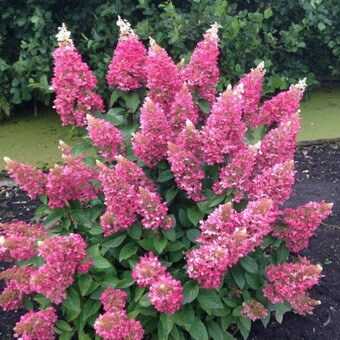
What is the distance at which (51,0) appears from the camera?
14.9ft

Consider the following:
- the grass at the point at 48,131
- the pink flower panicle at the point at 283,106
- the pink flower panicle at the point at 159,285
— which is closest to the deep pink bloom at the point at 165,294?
the pink flower panicle at the point at 159,285

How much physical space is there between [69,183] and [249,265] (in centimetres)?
69

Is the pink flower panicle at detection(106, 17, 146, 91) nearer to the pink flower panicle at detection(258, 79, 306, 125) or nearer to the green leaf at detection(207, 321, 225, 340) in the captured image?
the pink flower panicle at detection(258, 79, 306, 125)

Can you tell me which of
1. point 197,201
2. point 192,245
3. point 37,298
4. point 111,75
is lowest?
point 37,298

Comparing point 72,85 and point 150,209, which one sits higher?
point 72,85

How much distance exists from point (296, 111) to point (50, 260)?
3.52 feet

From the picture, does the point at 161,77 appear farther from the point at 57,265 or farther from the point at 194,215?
the point at 57,265

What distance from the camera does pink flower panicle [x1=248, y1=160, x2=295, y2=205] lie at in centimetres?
202

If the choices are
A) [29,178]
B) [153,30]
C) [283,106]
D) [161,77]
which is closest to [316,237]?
[283,106]

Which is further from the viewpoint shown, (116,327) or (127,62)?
(127,62)

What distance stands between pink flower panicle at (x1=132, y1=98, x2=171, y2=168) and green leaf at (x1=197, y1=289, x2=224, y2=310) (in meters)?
0.50

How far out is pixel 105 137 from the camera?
7.15ft

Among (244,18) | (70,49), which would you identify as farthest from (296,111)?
(244,18)

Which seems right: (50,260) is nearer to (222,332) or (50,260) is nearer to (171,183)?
(171,183)
